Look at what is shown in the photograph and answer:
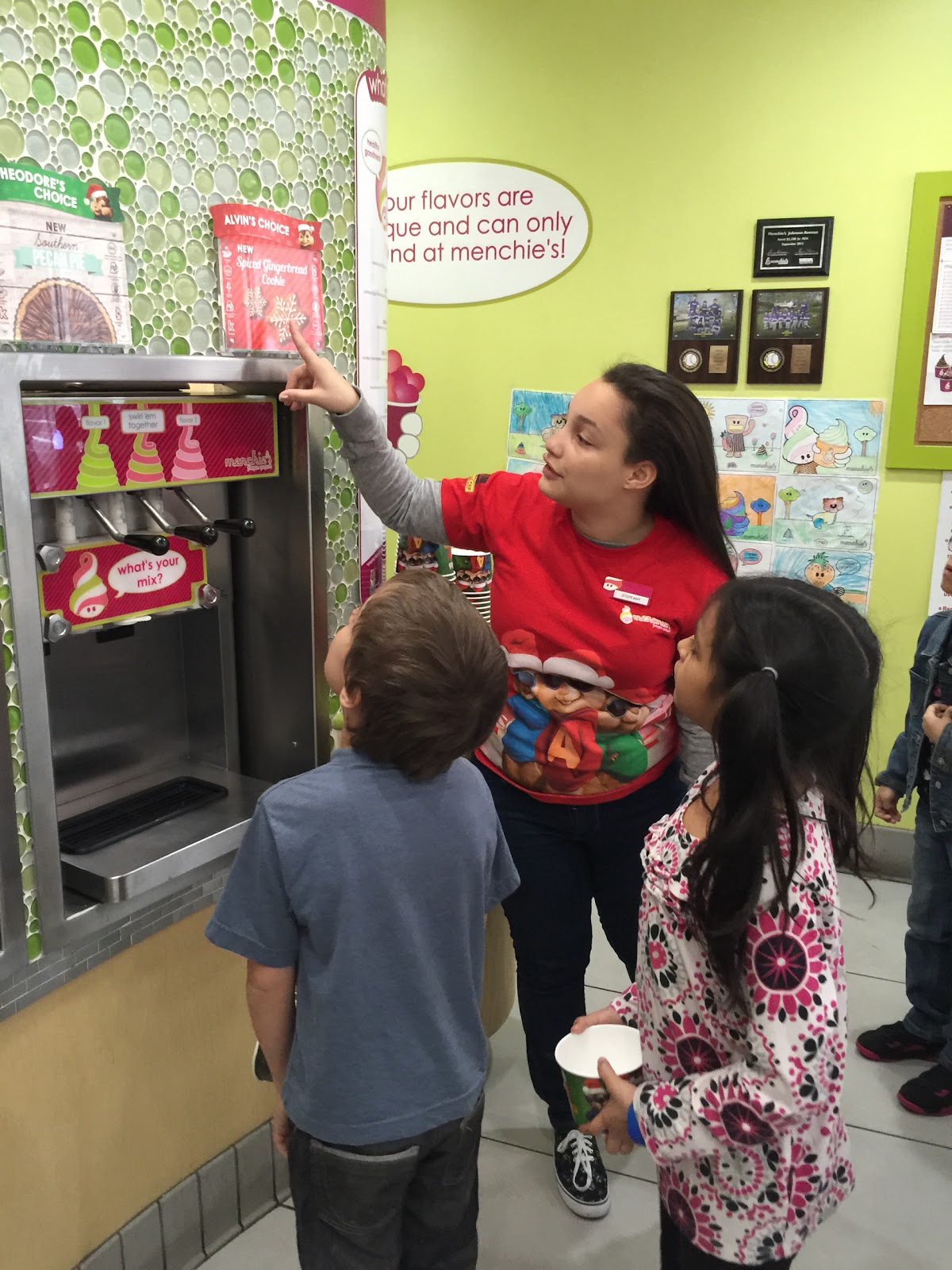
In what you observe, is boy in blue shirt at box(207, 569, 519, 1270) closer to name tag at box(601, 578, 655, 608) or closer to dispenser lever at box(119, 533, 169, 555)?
dispenser lever at box(119, 533, 169, 555)

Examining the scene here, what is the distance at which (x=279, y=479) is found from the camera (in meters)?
1.62

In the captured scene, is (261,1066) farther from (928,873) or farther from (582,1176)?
(928,873)

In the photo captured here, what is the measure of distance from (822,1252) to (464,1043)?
1070 millimetres

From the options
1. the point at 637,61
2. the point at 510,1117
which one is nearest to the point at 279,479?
the point at 510,1117

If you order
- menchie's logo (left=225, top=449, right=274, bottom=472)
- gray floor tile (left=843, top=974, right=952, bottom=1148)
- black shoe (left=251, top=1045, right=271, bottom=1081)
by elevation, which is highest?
menchie's logo (left=225, top=449, right=274, bottom=472)

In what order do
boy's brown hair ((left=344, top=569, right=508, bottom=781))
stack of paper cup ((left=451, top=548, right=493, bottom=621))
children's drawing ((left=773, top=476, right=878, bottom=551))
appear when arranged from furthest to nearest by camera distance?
1. children's drawing ((left=773, top=476, right=878, bottom=551))
2. stack of paper cup ((left=451, top=548, right=493, bottom=621))
3. boy's brown hair ((left=344, top=569, right=508, bottom=781))

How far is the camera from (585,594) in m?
1.66

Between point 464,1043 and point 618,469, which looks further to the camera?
point 618,469

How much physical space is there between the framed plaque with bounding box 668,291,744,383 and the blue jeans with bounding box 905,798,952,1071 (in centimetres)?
150

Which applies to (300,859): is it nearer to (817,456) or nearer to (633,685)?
(633,685)

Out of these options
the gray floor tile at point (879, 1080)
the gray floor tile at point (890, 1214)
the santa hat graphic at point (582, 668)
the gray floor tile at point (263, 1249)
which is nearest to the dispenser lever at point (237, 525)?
the santa hat graphic at point (582, 668)

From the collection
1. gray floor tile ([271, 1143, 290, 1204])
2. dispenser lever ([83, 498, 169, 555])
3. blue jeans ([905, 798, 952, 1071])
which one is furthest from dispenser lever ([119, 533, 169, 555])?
blue jeans ([905, 798, 952, 1071])

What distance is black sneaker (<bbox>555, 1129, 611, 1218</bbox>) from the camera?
6.23ft

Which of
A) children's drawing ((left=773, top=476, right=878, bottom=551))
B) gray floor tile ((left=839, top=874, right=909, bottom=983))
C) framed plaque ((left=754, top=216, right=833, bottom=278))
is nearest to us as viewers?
gray floor tile ((left=839, top=874, right=909, bottom=983))
